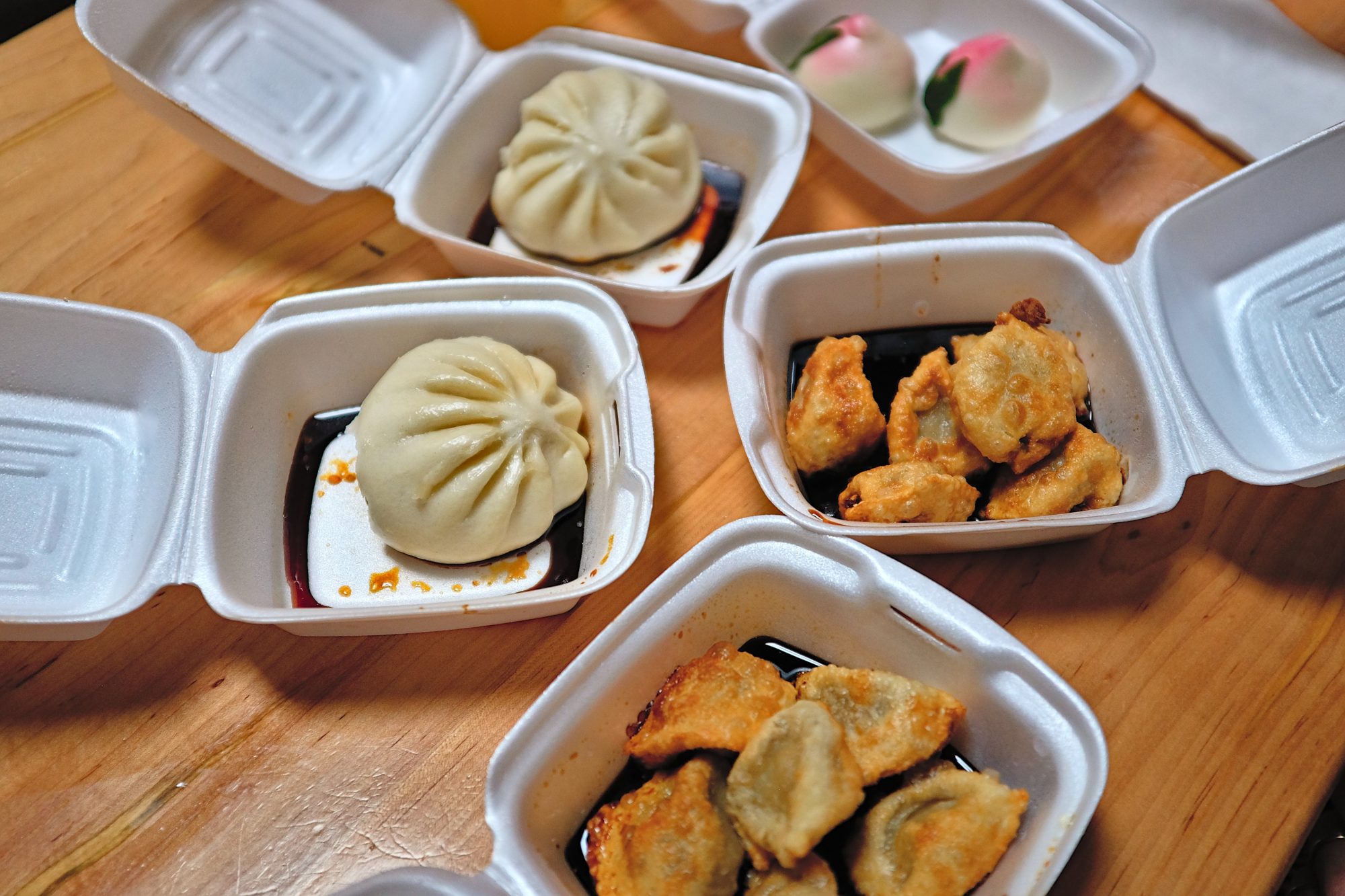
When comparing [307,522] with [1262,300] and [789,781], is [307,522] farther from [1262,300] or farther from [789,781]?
[1262,300]

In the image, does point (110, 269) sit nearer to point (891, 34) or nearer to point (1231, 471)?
point (891, 34)

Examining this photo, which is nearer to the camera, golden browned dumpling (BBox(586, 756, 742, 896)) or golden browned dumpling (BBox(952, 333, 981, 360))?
golden browned dumpling (BBox(586, 756, 742, 896))

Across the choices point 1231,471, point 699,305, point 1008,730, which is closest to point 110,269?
point 699,305

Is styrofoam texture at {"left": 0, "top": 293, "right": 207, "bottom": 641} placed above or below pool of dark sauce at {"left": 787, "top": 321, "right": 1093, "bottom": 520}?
below

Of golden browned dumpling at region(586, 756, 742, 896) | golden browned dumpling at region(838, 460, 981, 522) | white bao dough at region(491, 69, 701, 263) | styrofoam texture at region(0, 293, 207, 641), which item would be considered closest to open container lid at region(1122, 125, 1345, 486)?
golden browned dumpling at region(838, 460, 981, 522)

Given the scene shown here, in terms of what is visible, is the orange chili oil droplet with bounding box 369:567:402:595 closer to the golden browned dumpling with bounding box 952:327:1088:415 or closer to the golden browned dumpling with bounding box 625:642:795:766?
the golden browned dumpling with bounding box 625:642:795:766
